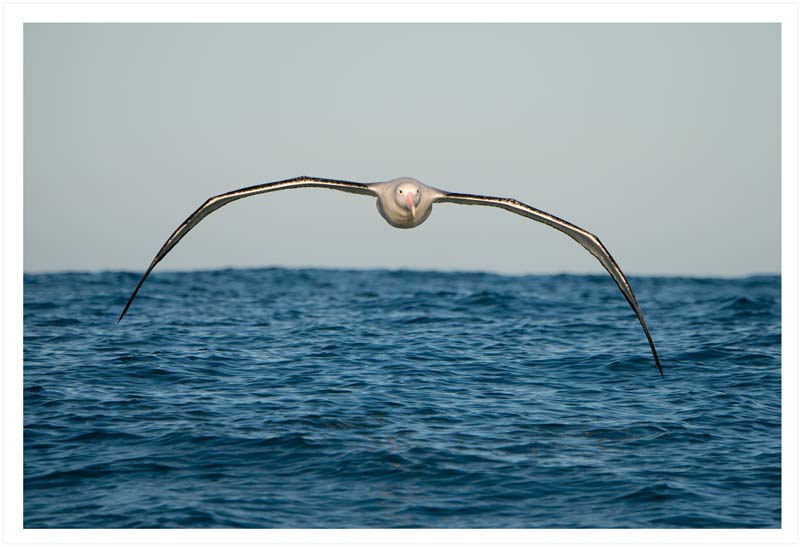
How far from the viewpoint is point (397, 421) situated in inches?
812

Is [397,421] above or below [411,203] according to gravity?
below

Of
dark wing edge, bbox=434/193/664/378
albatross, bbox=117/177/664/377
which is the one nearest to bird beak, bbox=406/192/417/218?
albatross, bbox=117/177/664/377

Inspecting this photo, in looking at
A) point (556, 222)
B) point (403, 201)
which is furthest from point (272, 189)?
point (556, 222)

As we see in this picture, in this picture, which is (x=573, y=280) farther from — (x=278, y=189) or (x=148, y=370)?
(x=278, y=189)

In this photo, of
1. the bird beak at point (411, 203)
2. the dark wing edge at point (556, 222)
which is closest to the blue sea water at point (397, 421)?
the dark wing edge at point (556, 222)

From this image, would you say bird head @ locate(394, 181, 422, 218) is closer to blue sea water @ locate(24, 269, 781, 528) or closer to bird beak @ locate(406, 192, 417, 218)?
bird beak @ locate(406, 192, 417, 218)

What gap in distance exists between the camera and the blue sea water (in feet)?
54.0

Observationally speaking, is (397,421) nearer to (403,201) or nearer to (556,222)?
(556,222)

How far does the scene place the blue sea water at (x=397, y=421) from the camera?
16.5 meters

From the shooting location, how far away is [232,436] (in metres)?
19.5

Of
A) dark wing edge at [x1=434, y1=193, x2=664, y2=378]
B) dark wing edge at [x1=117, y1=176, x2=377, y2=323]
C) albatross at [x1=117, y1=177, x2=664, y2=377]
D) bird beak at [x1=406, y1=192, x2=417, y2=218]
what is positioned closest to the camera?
bird beak at [x1=406, y1=192, x2=417, y2=218]

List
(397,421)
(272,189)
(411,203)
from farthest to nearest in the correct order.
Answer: (397,421) < (272,189) < (411,203)

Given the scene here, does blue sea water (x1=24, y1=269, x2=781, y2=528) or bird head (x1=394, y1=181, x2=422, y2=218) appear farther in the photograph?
bird head (x1=394, y1=181, x2=422, y2=218)
